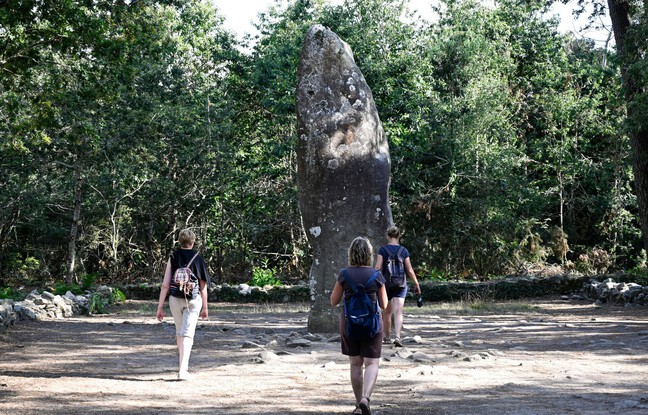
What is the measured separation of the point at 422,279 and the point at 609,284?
5.97 m

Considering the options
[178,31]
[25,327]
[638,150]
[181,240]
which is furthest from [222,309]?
[178,31]

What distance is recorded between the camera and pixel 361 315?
→ 6836 mm

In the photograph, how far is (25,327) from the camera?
14.8 metres

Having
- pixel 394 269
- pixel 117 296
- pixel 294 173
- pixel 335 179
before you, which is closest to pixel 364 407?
pixel 394 269

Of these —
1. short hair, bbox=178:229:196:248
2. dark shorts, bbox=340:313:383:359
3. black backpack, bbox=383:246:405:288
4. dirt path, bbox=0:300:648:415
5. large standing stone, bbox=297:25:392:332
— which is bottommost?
dirt path, bbox=0:300:648:415

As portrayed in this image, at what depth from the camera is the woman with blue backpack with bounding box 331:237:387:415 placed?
269 inches

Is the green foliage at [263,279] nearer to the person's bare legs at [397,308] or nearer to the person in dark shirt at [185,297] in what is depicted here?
the person's bare legs at [397,308]

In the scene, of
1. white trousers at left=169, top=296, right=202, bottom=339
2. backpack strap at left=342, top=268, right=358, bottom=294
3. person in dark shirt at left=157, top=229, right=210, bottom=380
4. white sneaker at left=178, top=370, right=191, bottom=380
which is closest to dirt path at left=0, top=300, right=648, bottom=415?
white sneaker at left=178, top=370, right=191, bottom=380

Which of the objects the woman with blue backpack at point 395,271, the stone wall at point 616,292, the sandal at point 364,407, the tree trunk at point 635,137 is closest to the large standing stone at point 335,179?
the woman with blue backpack at point 395,271

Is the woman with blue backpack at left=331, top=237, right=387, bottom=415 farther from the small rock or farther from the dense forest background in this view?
the dense forest background

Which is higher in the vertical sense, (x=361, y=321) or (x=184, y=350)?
(x=361, y=321)

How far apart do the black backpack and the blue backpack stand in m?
4.28

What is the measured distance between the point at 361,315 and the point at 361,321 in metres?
0.05

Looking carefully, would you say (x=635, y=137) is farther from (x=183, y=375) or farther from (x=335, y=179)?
(x=183, y=375)
